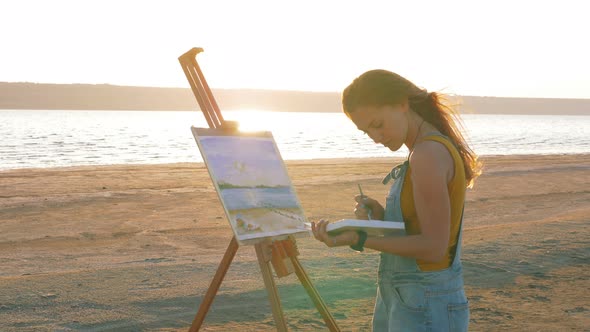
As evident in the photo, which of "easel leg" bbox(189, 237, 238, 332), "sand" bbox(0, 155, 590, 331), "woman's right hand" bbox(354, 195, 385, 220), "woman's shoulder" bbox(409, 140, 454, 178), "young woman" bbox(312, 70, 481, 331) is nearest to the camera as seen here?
"woman's shoulder" bbox(409, 140, 454, 178)

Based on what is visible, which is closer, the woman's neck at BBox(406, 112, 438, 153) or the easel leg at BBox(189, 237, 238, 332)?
the woman's neck at BBox(406, 112, 438, 153)

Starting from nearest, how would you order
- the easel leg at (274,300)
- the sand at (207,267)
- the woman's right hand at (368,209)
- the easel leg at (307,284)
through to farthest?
the woman's right hand at (368,209) → the easel leg at (274,300) → the easel leg at (307,284) → the sand at (207,267)

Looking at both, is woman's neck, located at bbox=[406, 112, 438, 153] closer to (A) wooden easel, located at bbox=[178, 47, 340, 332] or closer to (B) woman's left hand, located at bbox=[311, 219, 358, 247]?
(B) woman's left hand, located at bbox=[311, 219, 358, 247]

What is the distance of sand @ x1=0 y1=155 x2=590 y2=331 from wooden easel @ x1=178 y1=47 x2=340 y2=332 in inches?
Result: 72.8

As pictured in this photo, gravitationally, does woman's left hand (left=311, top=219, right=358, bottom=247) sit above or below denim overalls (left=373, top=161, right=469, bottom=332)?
above

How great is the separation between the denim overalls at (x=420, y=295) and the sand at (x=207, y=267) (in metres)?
3.43

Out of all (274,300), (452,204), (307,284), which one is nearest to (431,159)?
(452,204)

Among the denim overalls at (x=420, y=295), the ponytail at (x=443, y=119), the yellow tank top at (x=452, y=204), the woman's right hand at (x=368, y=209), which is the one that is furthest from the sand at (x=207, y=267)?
the ponytail at (x=443, y=119)

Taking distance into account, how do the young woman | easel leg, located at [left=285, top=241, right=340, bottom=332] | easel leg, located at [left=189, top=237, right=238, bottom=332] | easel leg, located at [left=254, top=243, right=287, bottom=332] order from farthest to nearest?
1. easel leg, located at [left=285, top=241, right=340, bottom=332]
2. easel leg, located at [left=189, top=237, right=238, bottom=332]
3. easel leg, located at [left=254, top=243, right=287, bottom=332]
4. the young woman

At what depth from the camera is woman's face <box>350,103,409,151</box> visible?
3430mm

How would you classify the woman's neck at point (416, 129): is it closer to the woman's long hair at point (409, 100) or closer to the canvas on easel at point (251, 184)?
the woman's long hair at point (409, 100)

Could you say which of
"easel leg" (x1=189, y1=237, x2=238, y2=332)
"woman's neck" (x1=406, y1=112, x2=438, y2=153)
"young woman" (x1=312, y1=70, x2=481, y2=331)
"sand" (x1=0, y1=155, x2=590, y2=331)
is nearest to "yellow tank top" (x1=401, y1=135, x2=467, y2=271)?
"young woman" (x1=312, y1=70, x2=481, y2=331)

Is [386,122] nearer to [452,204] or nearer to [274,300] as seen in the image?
[452,204]

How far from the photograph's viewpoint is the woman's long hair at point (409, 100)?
3400 mm
